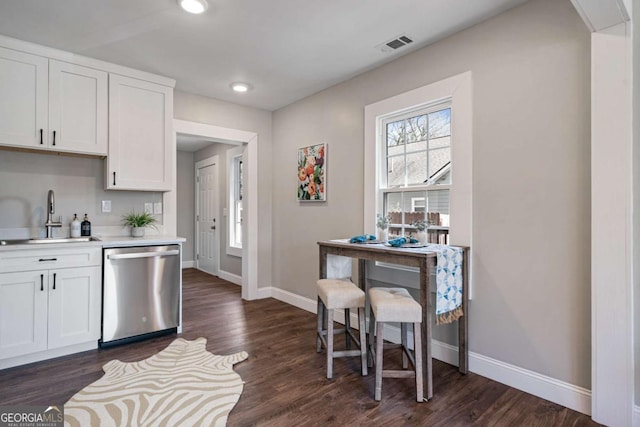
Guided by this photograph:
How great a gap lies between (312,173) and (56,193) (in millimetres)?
2591

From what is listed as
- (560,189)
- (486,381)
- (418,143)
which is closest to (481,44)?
(418,143)

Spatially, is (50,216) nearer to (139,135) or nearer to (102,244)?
(102,244)

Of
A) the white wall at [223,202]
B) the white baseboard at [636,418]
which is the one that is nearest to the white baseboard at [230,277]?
the white wall at [223,202]

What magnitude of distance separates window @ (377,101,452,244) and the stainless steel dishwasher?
215 cm

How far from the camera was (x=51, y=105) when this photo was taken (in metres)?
2.87

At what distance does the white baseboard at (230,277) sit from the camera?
213 inches

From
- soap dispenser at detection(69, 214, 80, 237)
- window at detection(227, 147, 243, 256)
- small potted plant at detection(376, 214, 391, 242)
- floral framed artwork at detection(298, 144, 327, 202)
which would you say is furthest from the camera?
window at detection(227, 147, 243, 256)

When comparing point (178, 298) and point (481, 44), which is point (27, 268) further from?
point (481, 44)

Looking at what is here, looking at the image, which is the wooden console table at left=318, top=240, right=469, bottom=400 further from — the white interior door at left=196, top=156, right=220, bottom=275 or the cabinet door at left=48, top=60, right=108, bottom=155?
the white interior door at left=196, top=156, right=220, bottom=275

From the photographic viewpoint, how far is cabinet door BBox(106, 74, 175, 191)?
3.18 metres

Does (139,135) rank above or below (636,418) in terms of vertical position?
above

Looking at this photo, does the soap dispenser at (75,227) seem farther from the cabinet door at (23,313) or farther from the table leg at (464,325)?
the table leg at (464,325)

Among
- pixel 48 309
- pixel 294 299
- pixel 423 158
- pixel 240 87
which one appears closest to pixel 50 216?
pixel 48 309

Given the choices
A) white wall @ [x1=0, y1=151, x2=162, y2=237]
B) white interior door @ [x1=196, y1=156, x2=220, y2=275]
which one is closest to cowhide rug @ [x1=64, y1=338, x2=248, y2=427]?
white wall @ [x1=0, y1=151, x2=162, y2=237]
